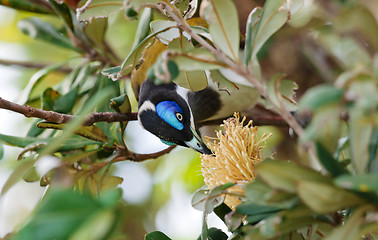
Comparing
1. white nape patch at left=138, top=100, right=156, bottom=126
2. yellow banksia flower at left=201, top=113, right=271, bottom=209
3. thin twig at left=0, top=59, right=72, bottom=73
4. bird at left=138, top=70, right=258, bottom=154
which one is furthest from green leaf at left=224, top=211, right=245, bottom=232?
thin twig at left=0, top=59, right=72, bottom=73

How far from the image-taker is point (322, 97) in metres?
0.41

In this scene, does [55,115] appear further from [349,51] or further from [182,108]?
[349,51]

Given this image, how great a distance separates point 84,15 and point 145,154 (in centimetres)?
42

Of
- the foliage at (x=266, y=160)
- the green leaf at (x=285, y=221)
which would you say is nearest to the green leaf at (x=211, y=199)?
the foliage at (x=266, y=160)

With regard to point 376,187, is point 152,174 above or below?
below

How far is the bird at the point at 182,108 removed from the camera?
103 centimetres

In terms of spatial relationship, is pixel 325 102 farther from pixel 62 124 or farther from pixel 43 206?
pixel 62 124

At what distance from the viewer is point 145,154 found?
3.56 feet

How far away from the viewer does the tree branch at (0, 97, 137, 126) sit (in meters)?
0.80

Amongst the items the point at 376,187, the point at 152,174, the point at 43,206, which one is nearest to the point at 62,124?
the point at 43,206

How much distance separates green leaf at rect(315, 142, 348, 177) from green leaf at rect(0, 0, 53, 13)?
922mm

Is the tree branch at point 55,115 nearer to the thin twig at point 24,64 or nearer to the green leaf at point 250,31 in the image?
the green leaf at point 250,31

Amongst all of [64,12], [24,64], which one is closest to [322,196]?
[64,12]

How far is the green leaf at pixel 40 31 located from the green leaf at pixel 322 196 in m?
0.93
